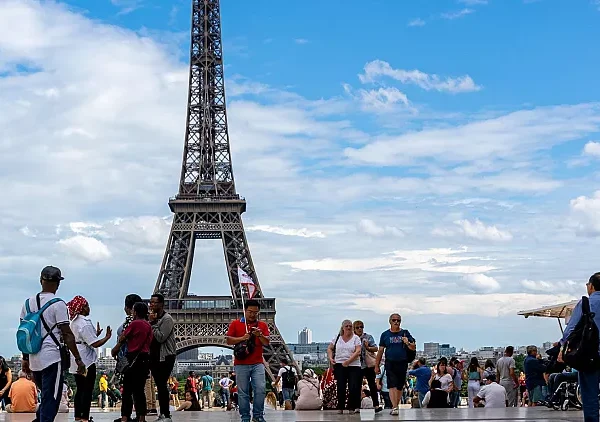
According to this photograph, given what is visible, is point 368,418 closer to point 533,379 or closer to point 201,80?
point 533,379

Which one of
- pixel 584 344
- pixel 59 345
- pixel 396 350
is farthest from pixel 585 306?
pixel 59 345

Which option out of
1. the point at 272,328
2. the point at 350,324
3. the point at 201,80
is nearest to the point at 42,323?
the point at 350,324

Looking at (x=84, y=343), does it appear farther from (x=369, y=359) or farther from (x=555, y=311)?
(x=555, y=311)

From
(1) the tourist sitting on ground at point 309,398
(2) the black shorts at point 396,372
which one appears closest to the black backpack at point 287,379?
(1) the tourist sitting on ground at point 309,398

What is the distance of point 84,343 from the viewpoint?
1239 cm

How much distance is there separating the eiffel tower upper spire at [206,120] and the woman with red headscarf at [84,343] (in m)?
54.2

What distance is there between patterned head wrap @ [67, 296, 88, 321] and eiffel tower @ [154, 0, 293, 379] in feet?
166

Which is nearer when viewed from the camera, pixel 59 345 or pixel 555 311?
pixel 59 345

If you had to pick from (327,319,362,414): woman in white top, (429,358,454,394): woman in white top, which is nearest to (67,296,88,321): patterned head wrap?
(327,319,362,414): woman in white top

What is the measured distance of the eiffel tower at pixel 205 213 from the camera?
211ft

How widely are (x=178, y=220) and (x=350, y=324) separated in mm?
51511

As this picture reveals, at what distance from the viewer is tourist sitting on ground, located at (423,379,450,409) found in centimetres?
1980

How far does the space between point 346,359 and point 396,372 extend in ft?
2.81

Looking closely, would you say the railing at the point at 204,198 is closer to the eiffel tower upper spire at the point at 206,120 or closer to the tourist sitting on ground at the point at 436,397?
the eiffel tower upper spire at the point at 206,120
